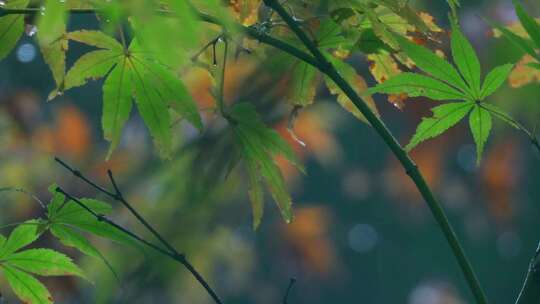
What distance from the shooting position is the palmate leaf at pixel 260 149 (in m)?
0.66

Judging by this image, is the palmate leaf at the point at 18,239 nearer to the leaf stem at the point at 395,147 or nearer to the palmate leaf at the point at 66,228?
the palmate leaf at the point at 66,228

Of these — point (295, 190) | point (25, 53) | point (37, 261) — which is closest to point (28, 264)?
point (37, 261)

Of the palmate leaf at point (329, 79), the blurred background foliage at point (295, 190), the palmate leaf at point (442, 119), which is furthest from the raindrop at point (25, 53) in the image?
the palmate leaf at point (442, 119)

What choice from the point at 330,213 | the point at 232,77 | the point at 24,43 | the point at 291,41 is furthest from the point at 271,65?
the point at 330,213

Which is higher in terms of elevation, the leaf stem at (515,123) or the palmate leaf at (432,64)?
the palmate leaf at (432,64)

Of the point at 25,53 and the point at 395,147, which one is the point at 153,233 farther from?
the point at 25,53

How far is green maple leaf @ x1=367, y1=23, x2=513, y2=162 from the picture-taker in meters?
0.58

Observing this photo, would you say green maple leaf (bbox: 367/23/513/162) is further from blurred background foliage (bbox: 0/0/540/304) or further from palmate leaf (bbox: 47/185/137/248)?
palmate leaf (bbox: 47/185/137/248)

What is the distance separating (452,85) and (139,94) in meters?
0.20

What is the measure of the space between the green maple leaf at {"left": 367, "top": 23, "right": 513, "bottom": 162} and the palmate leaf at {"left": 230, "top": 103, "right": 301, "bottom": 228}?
0.10m

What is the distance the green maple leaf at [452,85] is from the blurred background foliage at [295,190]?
0.04 metres

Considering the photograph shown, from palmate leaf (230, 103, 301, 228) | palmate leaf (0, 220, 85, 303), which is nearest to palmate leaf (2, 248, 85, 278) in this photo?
palmate leaf (0, 220, 85, 303)

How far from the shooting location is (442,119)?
61 cm

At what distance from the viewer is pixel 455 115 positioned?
0.62 m
